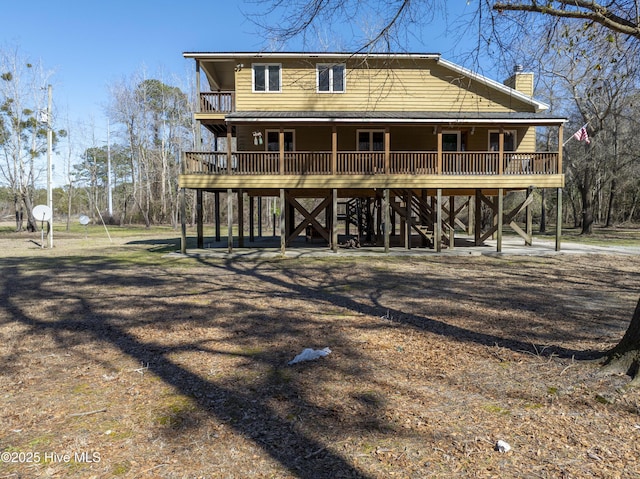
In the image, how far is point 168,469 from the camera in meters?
2.86

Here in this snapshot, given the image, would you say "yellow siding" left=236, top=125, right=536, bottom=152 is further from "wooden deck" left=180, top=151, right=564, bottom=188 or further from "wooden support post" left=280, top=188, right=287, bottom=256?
"wooden support post" left=280, top=188, right=287, bottom=256

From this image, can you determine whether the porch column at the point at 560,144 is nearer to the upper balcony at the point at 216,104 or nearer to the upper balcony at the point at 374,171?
the upper balcony at the point at 374,171

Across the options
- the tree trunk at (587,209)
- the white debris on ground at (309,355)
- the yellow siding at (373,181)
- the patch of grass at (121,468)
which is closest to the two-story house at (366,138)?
the yellow siding at (373,181)

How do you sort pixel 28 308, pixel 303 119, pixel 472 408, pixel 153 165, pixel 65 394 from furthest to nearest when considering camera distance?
1. pixel 153 165
2. pixel 303 119
3. pixel 28 308
4. pixel 65 394
5. pixel 472 408

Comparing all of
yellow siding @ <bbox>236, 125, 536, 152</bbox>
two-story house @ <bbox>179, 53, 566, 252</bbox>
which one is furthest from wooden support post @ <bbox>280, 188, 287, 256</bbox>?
yellow siding @ <bbox>236, 125, 536, 152</bbox>

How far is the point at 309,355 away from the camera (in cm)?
502

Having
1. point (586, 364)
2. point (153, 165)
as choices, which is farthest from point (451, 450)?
point (153, 165)

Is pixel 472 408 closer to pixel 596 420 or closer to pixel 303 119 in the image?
pixel 596 420

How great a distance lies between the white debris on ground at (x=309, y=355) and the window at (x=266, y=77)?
51.0 ft

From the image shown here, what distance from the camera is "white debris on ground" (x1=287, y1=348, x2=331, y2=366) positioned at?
4930 millimetres

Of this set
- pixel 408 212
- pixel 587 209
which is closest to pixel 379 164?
pixel 408 212

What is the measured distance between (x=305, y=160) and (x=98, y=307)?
1057cm

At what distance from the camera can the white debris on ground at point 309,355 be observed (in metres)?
4.93

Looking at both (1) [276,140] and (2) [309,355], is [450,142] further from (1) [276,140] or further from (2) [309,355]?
(2) [309,355]
